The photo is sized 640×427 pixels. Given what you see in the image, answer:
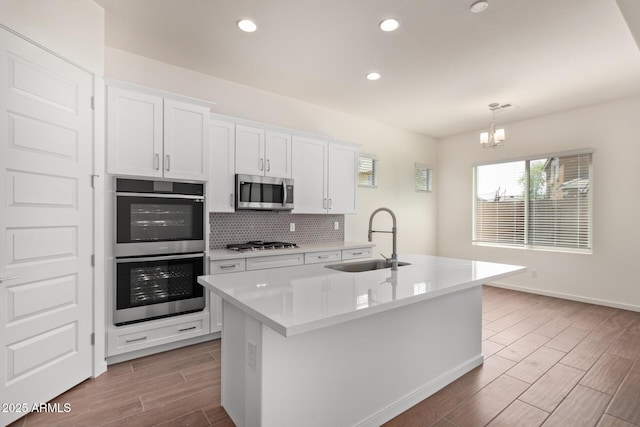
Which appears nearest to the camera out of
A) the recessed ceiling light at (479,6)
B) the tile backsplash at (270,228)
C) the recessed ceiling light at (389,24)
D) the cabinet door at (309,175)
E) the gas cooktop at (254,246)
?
the recessed ceiling light at (479,6)

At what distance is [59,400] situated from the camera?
2.16 meters

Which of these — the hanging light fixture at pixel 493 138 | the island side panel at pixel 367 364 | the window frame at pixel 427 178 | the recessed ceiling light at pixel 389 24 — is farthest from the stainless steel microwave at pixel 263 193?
the window frame at pixel 427 178

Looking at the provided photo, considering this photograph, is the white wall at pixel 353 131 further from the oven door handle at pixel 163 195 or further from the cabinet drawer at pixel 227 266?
the cabinet drawer at pixel 227 266

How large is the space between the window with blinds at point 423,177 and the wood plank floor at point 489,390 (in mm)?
3402

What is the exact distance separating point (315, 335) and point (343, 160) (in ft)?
10.8

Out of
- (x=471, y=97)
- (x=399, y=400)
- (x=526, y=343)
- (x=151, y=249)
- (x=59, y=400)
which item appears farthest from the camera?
(x=471, y=97)

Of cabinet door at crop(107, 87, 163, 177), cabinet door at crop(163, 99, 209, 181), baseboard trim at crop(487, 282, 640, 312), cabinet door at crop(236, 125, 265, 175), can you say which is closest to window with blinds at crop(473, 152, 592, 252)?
baseboard trim at crop(487, 282, 640, 312)

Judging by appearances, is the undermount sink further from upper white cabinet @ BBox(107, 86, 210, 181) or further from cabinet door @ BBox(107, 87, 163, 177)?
cabinet door @ BBox(107, 87, 163, 177)

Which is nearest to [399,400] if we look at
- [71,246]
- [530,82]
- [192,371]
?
[192,371]

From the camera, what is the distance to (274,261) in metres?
3.49

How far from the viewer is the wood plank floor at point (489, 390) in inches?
77.6

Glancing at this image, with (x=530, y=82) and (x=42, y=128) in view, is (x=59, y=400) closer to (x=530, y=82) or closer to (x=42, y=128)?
(x=42, y=128)

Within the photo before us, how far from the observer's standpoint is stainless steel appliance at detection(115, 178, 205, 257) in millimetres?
2680

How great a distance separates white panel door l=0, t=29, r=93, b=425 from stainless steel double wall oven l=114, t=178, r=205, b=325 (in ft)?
0.92
